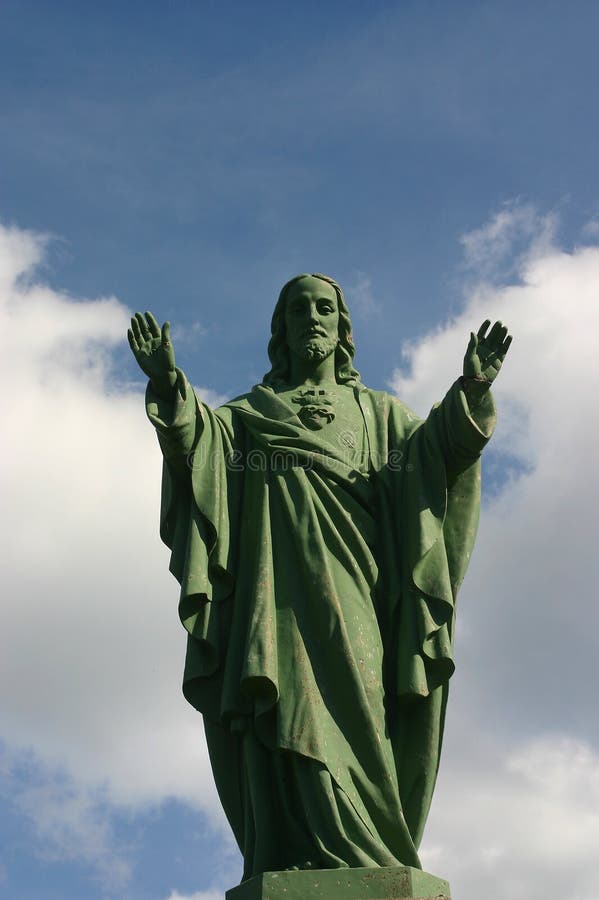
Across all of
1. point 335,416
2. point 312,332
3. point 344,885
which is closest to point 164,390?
point 335,416

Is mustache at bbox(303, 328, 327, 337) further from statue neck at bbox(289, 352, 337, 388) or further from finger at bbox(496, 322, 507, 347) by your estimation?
finger at bbox(496, 322, 507, 347)

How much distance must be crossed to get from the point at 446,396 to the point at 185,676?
10.3ft

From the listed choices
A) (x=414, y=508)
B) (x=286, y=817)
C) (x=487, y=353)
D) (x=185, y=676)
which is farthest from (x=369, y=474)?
(x=286, y=817)

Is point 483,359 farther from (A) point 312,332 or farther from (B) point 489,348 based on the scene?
(A) point 312,332

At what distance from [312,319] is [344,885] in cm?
511

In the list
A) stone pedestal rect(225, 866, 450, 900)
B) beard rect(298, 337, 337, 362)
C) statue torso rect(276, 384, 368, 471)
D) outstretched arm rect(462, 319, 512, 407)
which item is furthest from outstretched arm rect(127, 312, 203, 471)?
stone pedestal rect(225, 866, 450, 900)

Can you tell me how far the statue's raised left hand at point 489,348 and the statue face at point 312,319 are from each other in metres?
1.62

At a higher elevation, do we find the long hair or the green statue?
the long hair

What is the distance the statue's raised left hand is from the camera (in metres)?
10.5

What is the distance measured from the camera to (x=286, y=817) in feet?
30.4

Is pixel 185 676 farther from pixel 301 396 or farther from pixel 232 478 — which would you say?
pixel 301 396

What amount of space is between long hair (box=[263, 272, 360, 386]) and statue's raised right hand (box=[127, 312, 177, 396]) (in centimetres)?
166

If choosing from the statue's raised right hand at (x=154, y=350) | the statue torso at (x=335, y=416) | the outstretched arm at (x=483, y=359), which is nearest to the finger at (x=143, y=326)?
the statue's raised right hand at (x=154, y=350)

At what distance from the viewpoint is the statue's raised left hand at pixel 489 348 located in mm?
10539
